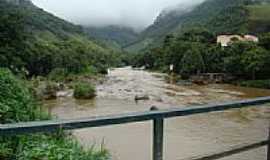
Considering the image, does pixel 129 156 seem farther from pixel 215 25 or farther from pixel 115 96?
pixel 215 25

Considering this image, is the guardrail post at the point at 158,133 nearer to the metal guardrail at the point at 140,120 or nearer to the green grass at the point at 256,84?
the metal guardrail at the point at 140,120

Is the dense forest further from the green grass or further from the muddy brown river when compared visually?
the muddy brown river

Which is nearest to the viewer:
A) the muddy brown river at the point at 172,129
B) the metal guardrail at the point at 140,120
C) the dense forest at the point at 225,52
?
the metal guardrail at the point at 140,120

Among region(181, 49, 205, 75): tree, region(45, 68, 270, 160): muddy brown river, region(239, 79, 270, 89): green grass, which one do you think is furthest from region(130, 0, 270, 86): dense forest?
region(45, 68, 270, 160): muddy brown river

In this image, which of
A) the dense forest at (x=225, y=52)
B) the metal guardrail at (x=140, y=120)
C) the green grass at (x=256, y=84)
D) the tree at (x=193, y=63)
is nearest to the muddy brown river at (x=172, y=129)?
the metal guardrail at (x=140, y=120)

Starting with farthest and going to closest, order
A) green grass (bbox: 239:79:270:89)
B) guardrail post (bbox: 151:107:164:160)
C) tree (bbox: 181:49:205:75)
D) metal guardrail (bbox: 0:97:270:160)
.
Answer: tree (bbox: 181:49:205:75), green grass (bbox: 239:79:270:89), guardrail post (bbox: 151:107:164:160), metal guardrail (bbox: 0:97:270:160)

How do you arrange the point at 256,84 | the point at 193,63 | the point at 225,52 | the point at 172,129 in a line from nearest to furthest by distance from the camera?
the point at 172,129
the point at 256,84
the point at 225,52
the point at 193,63

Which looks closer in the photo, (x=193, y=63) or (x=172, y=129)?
(x=172, y=129)

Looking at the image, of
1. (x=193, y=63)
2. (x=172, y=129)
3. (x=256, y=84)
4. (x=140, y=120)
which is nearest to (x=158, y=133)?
(x=140, y=120)

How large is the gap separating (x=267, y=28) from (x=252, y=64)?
5387 centimetres

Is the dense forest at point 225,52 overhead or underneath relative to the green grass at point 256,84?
overhead

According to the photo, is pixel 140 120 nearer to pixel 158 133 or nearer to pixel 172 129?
pixel 158 133

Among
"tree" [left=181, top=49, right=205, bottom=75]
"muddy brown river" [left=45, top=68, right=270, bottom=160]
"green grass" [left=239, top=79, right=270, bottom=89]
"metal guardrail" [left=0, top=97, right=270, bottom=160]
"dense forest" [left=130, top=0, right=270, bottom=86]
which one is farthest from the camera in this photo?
"tree" [left=181, top=49, right=205, bottom=75]

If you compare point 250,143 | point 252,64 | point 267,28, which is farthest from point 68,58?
point 250,143
